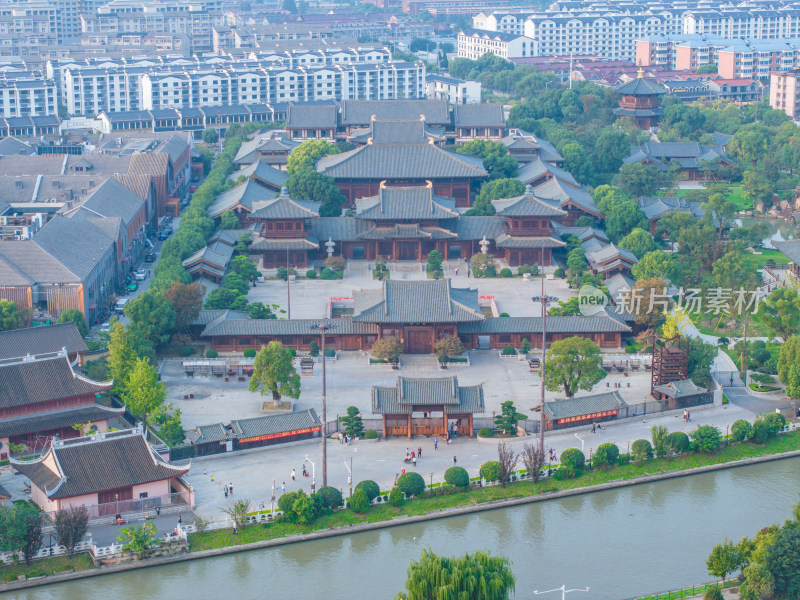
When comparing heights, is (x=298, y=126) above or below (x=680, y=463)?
above

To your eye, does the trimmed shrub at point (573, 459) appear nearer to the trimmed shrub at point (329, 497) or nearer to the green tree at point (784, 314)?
the trimmed shrub at point (329, 497)

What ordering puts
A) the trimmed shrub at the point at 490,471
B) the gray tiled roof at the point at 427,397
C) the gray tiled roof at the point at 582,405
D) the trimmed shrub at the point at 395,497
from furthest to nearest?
the gray tiled roof at the point at 582,405, the gray tiled roof at the point at 427,397, the trimmed shrub at the point at 490,471, the trimmed shrub at the point at 395,497

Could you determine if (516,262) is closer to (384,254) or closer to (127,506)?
(384,254)

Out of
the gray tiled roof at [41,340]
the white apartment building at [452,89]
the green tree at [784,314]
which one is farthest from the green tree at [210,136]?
the green tree at [784,314]

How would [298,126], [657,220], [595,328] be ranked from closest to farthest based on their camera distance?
[595,328] < [657,220] < [298,126]

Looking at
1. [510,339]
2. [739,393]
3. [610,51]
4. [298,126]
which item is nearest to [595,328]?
[510,339]

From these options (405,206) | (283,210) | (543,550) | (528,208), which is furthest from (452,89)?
(543,550)
